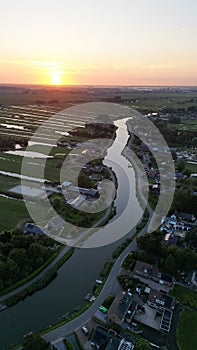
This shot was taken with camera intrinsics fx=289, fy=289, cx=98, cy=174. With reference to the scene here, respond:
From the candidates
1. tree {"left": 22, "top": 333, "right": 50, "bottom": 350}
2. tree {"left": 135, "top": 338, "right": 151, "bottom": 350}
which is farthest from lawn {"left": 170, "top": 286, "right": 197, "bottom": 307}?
tree {"left": 22, "top": 333, "right": 50, "bottom": 350}

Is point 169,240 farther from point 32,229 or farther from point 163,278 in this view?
point 32,229

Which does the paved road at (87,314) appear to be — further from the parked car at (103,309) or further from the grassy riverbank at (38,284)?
the grassy riverbank at (38,284)

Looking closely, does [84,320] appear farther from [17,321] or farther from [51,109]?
[51,109]

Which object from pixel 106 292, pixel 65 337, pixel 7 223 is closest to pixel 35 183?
pixel 7 223

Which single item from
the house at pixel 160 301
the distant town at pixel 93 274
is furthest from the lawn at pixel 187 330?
the house at pixel 160 301

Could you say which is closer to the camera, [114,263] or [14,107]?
[114,263]

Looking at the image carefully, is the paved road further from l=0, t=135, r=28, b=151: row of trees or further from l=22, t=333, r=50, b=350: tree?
l=0, t=135, r=28, b=151: row of trees

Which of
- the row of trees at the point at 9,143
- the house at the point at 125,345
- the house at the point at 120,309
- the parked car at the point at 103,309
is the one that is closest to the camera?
the house at the point at 125,345
